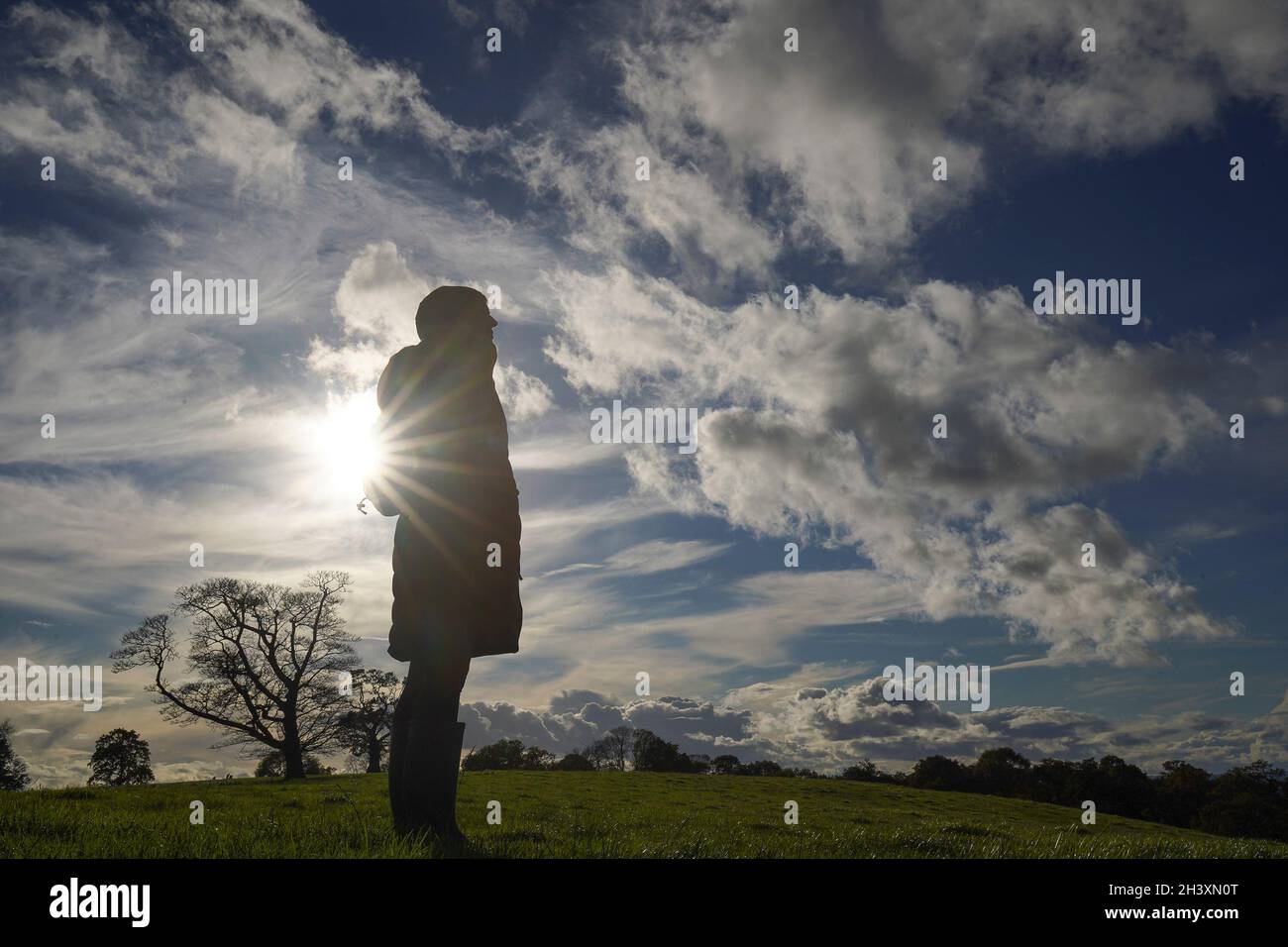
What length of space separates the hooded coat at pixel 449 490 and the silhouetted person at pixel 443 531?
0.02 m

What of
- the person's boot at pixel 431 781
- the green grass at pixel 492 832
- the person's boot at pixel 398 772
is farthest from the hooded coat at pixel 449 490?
the green grass at pixel 492 832

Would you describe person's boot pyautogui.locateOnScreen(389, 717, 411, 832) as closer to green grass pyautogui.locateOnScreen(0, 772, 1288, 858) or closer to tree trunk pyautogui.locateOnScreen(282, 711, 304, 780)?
green grass pyautogui.locateOnScreen(0, 772, 1288, 858)

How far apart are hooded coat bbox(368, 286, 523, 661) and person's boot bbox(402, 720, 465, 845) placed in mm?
1053

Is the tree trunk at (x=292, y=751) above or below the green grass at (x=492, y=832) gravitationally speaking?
below

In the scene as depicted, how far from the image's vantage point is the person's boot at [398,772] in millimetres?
10044

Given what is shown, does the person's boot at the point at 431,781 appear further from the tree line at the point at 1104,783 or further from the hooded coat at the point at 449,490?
the tree line at the point at 1104,783

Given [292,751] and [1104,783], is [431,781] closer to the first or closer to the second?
[292,751]

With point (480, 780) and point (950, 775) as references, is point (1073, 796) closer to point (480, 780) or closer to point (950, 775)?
point (950, 775)

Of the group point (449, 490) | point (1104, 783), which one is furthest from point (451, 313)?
point (1104, 783)

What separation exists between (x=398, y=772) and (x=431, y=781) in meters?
0.53
